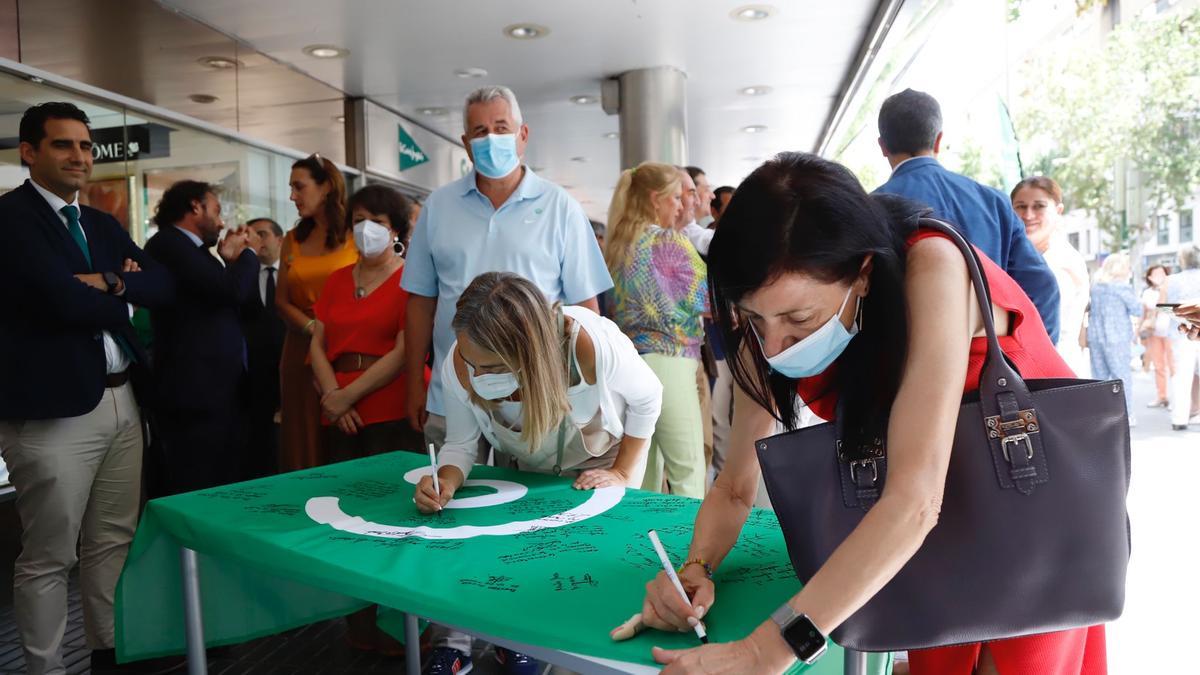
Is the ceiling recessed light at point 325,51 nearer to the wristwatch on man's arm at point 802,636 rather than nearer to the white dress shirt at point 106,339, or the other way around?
the white dress shirt at point 106,339

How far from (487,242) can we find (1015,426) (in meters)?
2.02

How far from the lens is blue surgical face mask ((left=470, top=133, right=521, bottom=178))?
9.30 ft

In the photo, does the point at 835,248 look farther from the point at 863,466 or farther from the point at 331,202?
the point at 331,202

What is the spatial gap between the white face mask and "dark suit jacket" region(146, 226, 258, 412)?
0.49 meters

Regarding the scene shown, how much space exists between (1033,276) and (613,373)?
1.40 meters

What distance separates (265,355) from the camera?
379cm

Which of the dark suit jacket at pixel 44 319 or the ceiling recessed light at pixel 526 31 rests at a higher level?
the ceiling recessed light at pixel 526 31

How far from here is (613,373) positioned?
7.00 ft

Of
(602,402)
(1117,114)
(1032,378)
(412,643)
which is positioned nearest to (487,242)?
(602,402)

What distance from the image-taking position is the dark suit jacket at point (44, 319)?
2406mm

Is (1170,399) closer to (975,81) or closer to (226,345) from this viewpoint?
(975,81)

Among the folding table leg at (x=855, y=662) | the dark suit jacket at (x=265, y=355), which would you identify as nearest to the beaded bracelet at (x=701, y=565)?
the folding table leg at (x=855, y=662)

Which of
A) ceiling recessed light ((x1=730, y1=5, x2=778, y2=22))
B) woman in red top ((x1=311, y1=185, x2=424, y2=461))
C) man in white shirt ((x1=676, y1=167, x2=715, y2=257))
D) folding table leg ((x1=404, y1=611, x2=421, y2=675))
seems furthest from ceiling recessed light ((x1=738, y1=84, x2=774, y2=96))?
folding table leg ((x1=404, y1=611, x2=421, y2=675))

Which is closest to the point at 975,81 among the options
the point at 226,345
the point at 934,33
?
the point at 934,33
